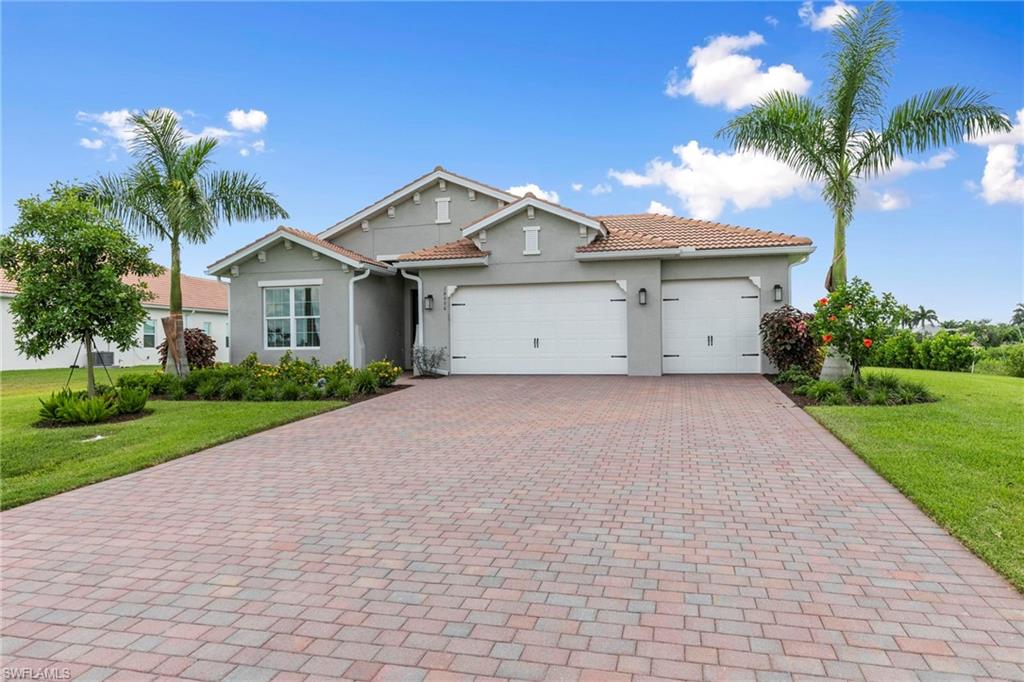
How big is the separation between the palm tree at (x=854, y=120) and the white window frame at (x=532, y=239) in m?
5.49

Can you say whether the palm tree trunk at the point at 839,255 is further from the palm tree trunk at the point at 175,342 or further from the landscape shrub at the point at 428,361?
the palm tree trunk at the point at 175,342

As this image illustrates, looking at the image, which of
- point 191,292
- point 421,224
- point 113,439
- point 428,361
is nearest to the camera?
point 113,439

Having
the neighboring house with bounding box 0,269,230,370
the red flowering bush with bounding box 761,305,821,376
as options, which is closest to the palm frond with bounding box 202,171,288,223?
the neighboring house with bounding box 0,269,230,370

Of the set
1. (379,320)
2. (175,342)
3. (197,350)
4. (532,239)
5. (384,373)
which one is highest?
(532,239)

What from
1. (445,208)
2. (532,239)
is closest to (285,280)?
(445,208)

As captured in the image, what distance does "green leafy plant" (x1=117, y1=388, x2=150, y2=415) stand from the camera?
34.0 ft

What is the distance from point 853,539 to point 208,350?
16632 mm

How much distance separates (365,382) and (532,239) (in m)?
6.06

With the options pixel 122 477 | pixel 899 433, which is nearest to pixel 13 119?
pixel 122 477

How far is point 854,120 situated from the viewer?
40.7 ft

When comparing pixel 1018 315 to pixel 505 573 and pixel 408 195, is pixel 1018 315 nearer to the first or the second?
pixel 408 195

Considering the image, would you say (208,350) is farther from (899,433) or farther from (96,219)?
(899,433)

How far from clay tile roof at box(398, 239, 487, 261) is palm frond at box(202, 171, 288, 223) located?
157 inches

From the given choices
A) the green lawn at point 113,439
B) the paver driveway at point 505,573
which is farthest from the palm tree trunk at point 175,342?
the paver driveway at point 505,573
